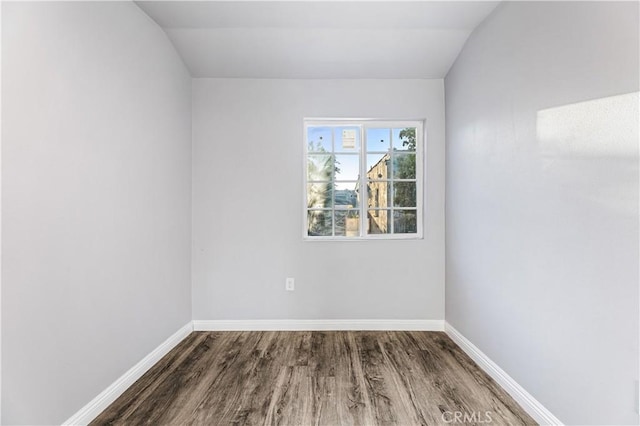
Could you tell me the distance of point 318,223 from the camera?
10.2ft

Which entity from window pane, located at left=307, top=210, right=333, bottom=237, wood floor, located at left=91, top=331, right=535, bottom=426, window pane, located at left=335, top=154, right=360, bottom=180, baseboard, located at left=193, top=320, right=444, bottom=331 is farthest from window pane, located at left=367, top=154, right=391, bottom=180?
wood floor, located at left=91, top=331, right=535, bottom=426

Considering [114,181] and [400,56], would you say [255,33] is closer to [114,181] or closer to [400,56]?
[400,56]

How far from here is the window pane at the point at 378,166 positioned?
10.2 feet

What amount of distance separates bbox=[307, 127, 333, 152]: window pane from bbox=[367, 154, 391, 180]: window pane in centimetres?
41

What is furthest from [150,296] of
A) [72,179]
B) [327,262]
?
[327,262]

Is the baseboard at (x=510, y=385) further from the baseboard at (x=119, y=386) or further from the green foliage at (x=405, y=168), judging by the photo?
the baseboard at (x=119, y=386)

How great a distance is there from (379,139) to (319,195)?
80 centimetres

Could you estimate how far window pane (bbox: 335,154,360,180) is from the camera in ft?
10.2

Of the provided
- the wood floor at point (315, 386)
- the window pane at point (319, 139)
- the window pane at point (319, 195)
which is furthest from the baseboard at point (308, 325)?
the window pane at point (319, 139)

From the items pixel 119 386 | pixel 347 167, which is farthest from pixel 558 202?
pixel 119 386

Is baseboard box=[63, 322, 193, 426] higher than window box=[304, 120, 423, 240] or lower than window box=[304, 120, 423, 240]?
lower

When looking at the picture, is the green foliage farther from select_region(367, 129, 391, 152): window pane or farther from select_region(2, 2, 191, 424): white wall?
select_region(2, 2, 191, 424): white wall

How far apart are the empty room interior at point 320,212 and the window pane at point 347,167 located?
0.02 metres

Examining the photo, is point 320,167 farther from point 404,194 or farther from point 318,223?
point 404,194
